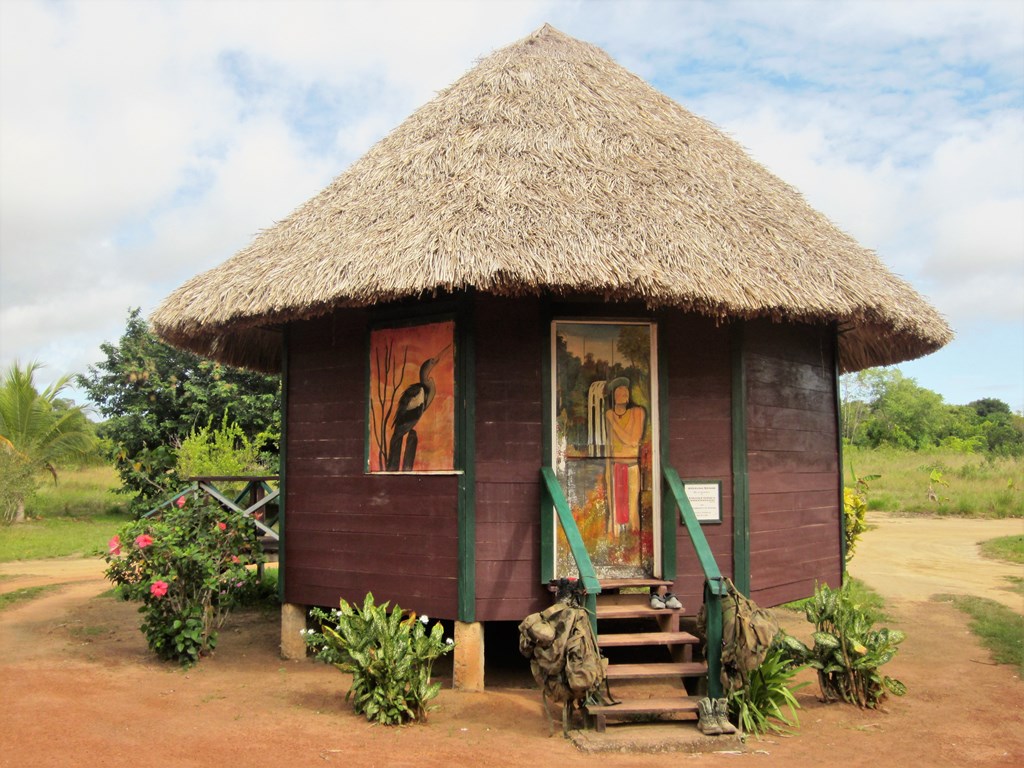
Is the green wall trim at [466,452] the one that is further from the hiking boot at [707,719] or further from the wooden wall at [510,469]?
the hiking boot at [707,719]

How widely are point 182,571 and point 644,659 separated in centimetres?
397

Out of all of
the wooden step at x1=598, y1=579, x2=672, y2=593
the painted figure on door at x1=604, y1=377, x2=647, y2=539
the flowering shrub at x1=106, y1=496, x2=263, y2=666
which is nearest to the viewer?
the wooden step at x1=598, y1=579, x2=672, y2=593

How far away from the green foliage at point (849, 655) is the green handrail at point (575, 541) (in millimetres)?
1550

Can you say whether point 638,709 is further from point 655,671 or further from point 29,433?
point 29,433

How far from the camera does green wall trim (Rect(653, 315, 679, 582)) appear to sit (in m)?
6.98

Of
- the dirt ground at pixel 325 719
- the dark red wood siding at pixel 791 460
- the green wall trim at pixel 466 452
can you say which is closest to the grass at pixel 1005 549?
the dirt ground at pixel 325 719

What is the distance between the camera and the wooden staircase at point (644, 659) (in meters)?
5.70

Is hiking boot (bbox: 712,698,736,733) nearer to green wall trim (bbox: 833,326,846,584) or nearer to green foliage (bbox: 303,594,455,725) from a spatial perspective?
green foliage (bbox: 303,594,455,725)

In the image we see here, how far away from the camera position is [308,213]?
8.26 metres

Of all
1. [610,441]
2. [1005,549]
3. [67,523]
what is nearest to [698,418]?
[610,441]

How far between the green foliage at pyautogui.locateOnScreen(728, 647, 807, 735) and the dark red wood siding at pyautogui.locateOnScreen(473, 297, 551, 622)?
1.58m

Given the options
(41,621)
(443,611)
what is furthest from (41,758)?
(41,621)

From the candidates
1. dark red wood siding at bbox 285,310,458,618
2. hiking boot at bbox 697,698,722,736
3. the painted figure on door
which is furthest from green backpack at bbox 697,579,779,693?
dark red wood siding at bbox 285,310,458,618

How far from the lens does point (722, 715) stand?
5.59m
